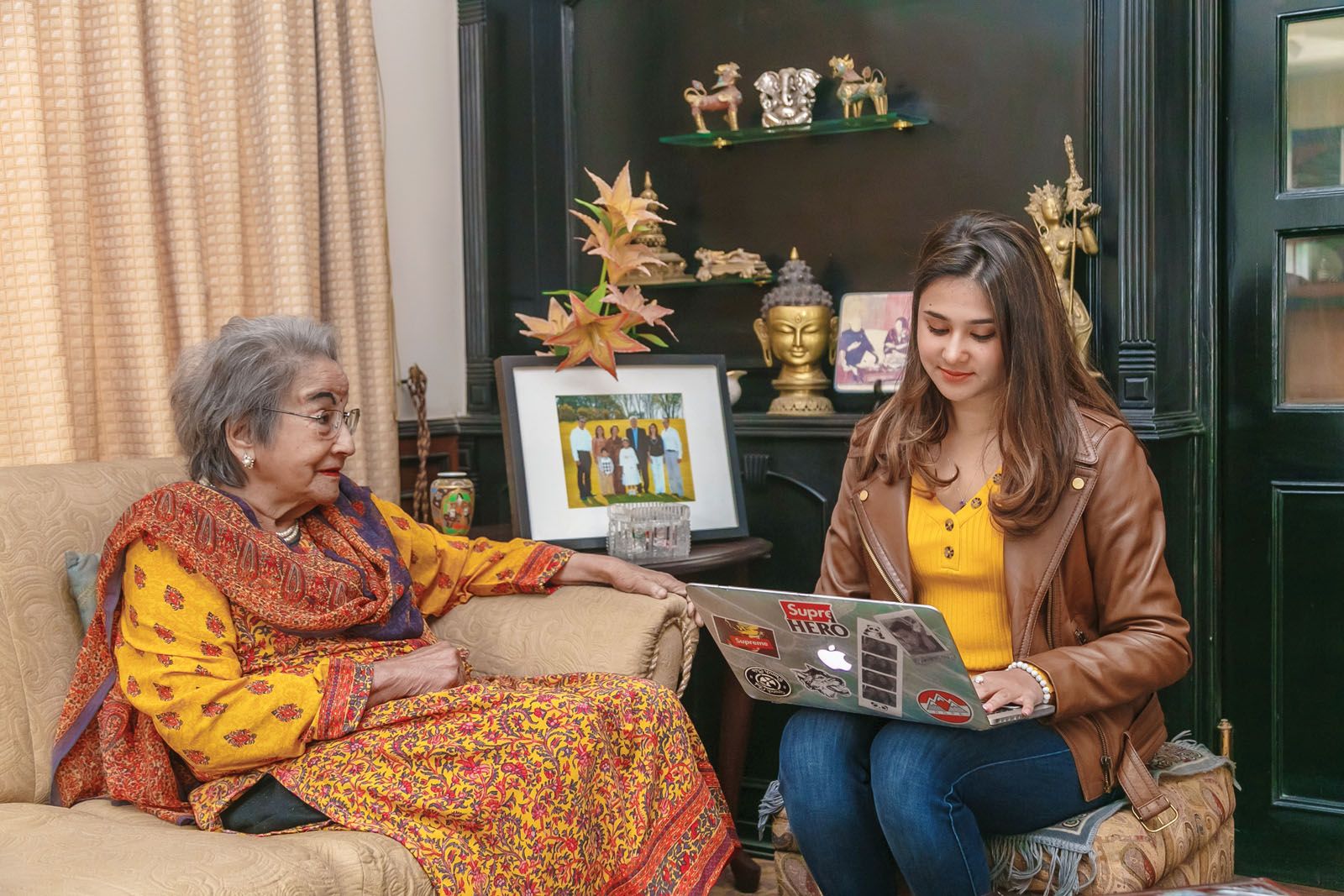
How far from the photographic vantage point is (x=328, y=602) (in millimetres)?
1767

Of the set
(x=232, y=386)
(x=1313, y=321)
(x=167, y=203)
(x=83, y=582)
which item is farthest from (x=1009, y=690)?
(x=167, y=203)

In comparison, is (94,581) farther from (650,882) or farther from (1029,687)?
(1029,687)

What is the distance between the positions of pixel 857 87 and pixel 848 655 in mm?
1638

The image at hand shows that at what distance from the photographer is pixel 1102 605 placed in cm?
167

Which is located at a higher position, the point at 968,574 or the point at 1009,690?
the point at 968,574

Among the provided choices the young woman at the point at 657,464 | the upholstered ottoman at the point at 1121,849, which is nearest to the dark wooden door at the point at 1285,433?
the upholstered ottoman at the point at 1121,849

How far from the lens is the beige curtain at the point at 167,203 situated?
2.05 meters

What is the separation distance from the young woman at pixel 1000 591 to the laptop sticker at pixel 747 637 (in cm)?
16

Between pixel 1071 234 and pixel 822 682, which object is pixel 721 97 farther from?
pixel 822 682

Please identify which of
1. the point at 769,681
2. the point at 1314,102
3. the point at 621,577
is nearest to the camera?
the point at 769,681

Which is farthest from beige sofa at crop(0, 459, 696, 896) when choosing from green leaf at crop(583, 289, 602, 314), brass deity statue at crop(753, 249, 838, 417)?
brass deity statue at crop(753, 249, 838, 417)

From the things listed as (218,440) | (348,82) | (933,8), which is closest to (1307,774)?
(933,8)

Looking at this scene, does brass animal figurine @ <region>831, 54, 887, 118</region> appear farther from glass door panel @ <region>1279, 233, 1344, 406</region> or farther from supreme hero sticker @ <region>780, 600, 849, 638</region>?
supreme hero sticker @ <region>780, 600, 849, 638</region>

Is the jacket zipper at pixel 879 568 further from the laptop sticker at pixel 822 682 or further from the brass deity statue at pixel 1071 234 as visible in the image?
the brass deity statue at pixel 1071 234
